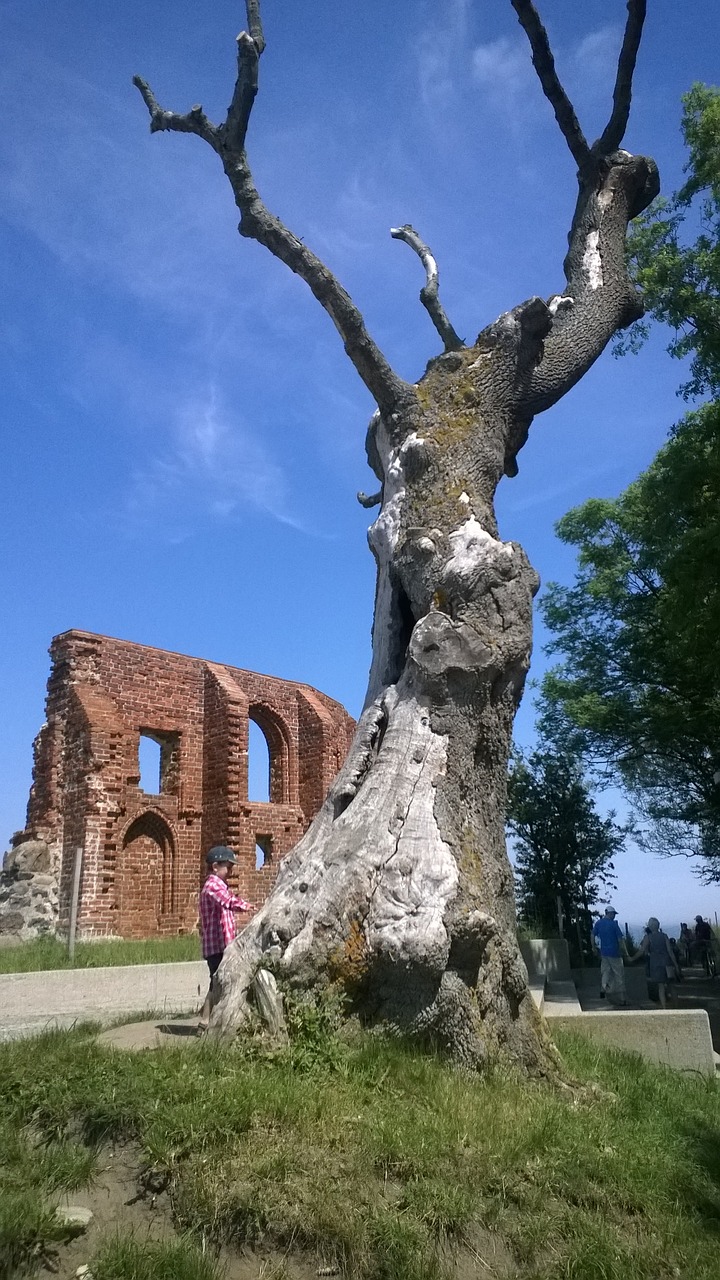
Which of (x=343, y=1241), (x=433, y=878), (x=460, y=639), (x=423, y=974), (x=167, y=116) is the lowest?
(x=343, y=1241)

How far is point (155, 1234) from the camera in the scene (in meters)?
3.09

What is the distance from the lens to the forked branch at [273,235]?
700 cm

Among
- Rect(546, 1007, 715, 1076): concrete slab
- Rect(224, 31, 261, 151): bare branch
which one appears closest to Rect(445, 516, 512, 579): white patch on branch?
Rect(224, 31, 261, 151): bare branch

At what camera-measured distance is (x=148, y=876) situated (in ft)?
68.8

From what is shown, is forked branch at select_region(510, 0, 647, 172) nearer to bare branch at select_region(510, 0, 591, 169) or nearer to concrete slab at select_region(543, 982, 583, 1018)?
bare branch at select_region(510, 0, 591, 169)

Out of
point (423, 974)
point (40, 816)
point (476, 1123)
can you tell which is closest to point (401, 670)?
point (423, 974)

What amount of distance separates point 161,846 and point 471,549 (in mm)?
17394

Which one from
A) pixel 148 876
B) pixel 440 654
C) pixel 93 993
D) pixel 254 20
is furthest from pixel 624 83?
pixel 148 876

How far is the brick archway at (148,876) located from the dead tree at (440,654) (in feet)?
49.3

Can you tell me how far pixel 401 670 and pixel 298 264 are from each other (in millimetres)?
3378

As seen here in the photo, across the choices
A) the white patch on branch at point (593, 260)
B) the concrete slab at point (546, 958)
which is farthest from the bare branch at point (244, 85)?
the concrete slab at point (546, 958)

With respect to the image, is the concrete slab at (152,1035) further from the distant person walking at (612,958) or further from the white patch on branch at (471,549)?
the distant person walking at (612,958)

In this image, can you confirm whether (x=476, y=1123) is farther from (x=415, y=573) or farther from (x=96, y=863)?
(x=96, y=863)

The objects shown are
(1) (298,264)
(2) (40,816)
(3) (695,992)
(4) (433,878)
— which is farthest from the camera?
(2) (40,816)
